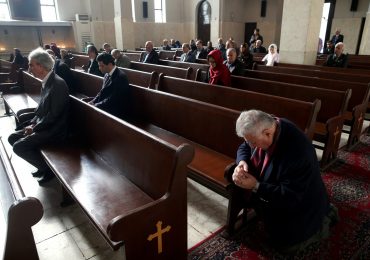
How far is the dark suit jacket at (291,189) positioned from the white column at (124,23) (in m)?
11.7

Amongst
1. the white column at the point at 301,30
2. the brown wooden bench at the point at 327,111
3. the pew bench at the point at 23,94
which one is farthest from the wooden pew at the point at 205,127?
the white column at the point at 301,30

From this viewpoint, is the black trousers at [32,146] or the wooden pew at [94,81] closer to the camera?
the black trousers at [32,146]

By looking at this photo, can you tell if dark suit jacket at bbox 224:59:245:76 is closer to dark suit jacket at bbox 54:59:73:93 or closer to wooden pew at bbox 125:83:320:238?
wooden pew at bbox 125:83:320:238

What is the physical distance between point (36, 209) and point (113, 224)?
38cm

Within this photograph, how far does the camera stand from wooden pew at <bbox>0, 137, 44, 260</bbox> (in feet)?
4.24

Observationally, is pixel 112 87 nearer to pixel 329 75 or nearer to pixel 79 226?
pixel 79 226

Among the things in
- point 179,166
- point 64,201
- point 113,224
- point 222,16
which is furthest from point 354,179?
point 222,16

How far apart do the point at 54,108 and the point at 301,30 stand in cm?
575

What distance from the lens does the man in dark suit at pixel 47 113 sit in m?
2.98

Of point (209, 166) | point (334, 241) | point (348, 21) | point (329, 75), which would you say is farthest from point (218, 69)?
point (348, 21)

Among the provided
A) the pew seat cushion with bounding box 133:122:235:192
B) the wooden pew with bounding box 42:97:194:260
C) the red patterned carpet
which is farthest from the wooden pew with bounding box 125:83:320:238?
the wooden pew with bounding box 42:97:194:260

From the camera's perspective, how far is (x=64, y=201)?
2771 mm

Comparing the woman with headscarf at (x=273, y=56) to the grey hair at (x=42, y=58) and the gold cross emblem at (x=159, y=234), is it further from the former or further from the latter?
the gold cross emblem at (x=159, y=234)

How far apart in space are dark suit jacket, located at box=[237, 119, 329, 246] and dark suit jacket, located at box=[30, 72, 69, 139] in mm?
1994
